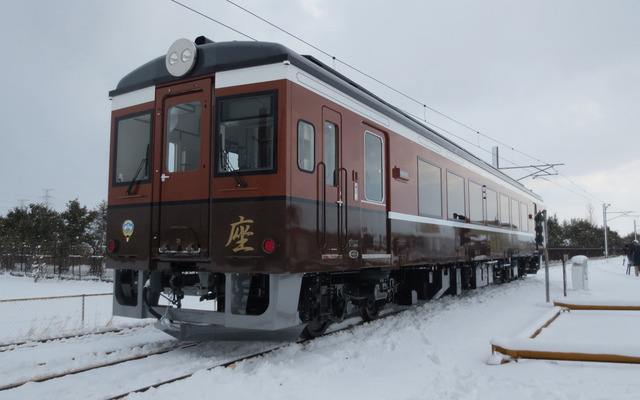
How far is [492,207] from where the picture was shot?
13.5 meters

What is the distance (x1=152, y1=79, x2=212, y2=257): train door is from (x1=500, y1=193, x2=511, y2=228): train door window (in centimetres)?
1039

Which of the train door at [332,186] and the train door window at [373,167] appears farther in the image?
the train door window at [373,167]

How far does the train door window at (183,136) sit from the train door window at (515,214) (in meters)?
11.9

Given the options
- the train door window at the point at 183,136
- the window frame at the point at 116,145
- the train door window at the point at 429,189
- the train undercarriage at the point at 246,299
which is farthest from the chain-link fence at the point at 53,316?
the train door window at the point at 429,189

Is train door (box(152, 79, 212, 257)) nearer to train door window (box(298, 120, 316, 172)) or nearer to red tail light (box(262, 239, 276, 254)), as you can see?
red tail light (box(262, 239, 276, 254))

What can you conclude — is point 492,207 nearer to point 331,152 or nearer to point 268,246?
point 331,152

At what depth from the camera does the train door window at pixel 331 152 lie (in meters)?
6.25

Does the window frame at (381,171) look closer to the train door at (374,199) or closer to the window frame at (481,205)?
the train door at (374,199)

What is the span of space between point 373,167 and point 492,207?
7.17 metres

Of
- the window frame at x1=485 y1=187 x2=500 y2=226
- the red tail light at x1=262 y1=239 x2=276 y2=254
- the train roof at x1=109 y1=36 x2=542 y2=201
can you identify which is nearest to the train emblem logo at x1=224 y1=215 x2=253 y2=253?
the red tail light at x1=262 y1=239 x2=276 y2=254

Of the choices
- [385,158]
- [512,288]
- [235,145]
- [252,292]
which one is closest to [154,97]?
[235,145]

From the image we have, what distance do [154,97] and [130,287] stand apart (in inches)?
94.7

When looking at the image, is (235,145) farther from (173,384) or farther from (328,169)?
(173,384)

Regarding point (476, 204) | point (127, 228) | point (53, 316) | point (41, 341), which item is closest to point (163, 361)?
point (127, 228)
